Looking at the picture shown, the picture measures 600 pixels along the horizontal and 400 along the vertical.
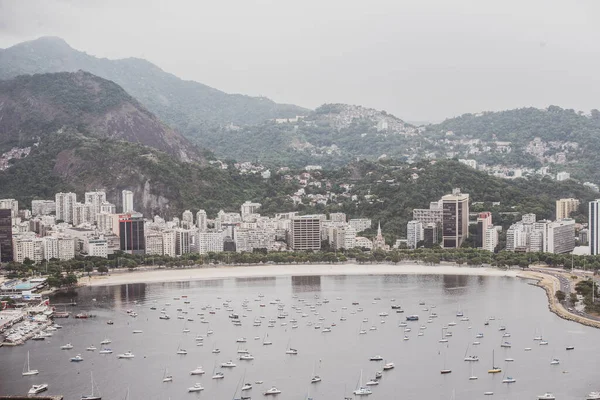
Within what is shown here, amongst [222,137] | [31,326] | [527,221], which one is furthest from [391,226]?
[222,137]

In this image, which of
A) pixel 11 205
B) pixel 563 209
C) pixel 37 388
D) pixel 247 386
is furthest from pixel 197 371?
pixel 563 209

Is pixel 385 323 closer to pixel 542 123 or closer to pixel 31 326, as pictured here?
pixel 31 326

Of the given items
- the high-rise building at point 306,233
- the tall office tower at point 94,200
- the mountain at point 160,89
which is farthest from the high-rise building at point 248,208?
the mountain at point 160,89

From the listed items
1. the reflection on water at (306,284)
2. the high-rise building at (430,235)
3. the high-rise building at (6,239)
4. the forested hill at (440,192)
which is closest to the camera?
the reflection on water at (306,284)

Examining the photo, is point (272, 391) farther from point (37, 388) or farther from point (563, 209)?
point (563, 209)

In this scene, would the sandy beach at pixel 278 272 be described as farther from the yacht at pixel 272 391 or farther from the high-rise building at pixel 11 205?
the yacht at pixel 272 391

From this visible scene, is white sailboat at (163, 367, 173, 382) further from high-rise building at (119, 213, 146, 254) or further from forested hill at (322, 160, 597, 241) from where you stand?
forested hill at (322, 160, 597, 241)
